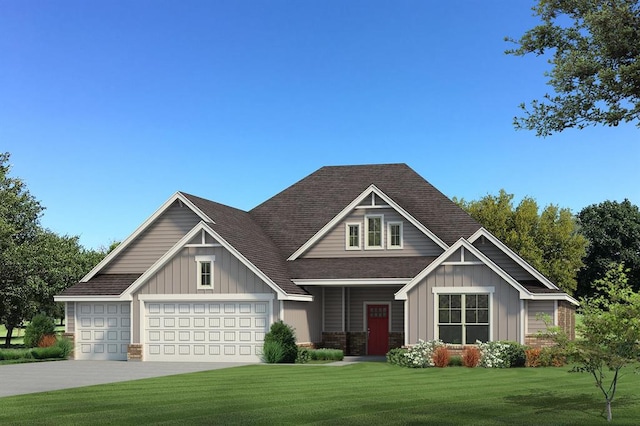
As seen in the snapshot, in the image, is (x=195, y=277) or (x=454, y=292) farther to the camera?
(x=195, y=277)

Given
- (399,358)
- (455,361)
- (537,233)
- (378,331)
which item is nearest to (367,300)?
(378,331)

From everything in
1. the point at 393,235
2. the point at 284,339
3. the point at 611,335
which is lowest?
the point at 284,339

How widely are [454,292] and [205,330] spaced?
10080 millimetres

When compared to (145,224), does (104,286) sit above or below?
below

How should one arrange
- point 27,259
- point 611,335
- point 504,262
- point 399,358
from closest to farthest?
point 611,335, point 399,358, point 504,262, point 27,259

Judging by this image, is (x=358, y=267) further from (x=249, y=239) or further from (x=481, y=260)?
(x=481, y=260)

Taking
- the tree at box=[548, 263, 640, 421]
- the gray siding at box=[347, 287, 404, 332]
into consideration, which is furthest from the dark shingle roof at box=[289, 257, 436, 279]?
the tree at box=[548, 263, 640, 421]

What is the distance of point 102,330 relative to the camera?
1449 inches

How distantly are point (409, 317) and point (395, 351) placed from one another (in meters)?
1.68

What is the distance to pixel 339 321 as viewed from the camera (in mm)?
38438

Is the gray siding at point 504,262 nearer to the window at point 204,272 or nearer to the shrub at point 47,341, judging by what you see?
the window at point 204,272

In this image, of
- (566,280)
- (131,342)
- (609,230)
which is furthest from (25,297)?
(609,230)

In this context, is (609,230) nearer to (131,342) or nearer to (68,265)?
(68,265)

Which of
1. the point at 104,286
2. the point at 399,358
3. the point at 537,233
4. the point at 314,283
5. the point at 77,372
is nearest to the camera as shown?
the point at 77,372
